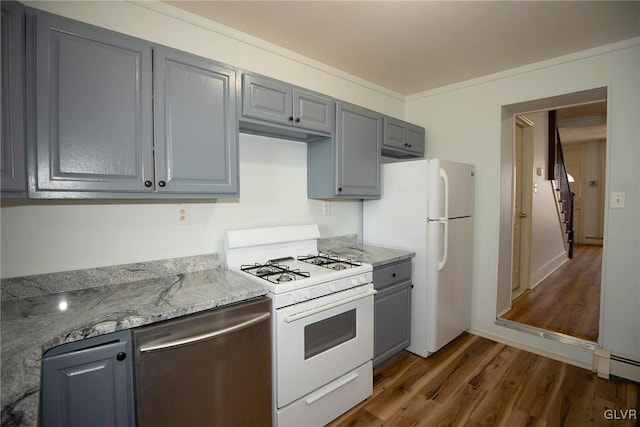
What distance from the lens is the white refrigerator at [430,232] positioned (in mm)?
2523

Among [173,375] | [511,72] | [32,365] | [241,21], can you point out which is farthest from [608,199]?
[32,365]

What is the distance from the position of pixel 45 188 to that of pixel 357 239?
7.65 ft

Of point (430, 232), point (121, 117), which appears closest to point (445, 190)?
point (430, 232)

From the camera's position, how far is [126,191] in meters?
1.48

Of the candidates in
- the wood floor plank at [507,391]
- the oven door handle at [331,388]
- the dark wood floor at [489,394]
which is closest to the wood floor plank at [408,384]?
the dark wood floor at [489,394]

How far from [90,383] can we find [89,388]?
2 cm

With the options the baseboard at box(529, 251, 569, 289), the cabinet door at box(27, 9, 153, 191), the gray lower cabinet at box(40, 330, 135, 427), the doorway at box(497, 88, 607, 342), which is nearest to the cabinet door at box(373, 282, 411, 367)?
the doorway at box(497, 88, 607, 342)

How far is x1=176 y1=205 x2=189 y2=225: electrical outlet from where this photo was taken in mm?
1929

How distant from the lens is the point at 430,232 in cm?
253

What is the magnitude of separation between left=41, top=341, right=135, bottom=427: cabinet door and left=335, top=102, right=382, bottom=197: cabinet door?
67.8 inches

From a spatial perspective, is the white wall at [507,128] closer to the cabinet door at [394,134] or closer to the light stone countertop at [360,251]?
the cabinet door at [394,134]

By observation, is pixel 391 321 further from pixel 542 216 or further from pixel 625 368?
pixel 542 216

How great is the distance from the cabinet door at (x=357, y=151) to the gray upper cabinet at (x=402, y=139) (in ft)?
0.49

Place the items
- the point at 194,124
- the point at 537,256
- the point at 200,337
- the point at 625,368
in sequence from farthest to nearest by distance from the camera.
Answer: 1. the point at 537,256
2. the point at 625,368
3. the point at 194,124
4. the point at 200,337
